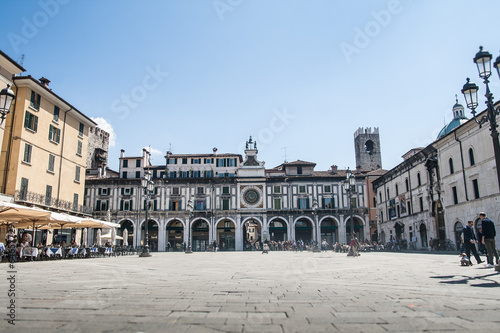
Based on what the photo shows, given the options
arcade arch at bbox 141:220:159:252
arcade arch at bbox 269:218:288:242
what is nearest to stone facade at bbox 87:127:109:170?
arcade arch at bbox 141:220:159:252

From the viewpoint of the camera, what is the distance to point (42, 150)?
29781mm

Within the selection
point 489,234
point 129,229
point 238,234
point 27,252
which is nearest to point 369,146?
point 238,234

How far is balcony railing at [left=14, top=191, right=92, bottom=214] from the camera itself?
2669cm

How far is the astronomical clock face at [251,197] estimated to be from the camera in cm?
5428

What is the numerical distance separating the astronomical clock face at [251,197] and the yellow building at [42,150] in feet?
79.1

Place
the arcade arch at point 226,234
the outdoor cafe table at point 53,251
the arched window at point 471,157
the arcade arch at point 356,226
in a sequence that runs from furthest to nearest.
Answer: the arcade arch at point 226,234 < the arcade arch at point 356,226 < the arched window at point 471,157 < the outdoor cafe table at point 53,251

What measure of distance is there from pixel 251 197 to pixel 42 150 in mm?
30430

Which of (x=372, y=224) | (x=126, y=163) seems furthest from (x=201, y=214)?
(x=372, y=224)

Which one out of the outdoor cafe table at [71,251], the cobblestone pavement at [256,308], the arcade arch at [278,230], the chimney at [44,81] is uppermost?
the chimney at [44,81]

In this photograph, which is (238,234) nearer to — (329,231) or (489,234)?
(329,231)

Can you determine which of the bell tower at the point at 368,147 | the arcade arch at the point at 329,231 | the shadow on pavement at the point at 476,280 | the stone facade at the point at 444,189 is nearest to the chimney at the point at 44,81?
the stone facade at the point at 444,189

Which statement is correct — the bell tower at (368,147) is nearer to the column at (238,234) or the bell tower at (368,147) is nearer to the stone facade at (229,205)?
the stone facade at (229,205)

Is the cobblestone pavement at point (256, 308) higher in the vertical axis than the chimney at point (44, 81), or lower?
lower

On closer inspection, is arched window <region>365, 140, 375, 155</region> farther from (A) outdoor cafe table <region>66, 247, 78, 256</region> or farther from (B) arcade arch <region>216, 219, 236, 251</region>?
(A) outdoor cafe table <region>66, 247, 78, 256</region>
